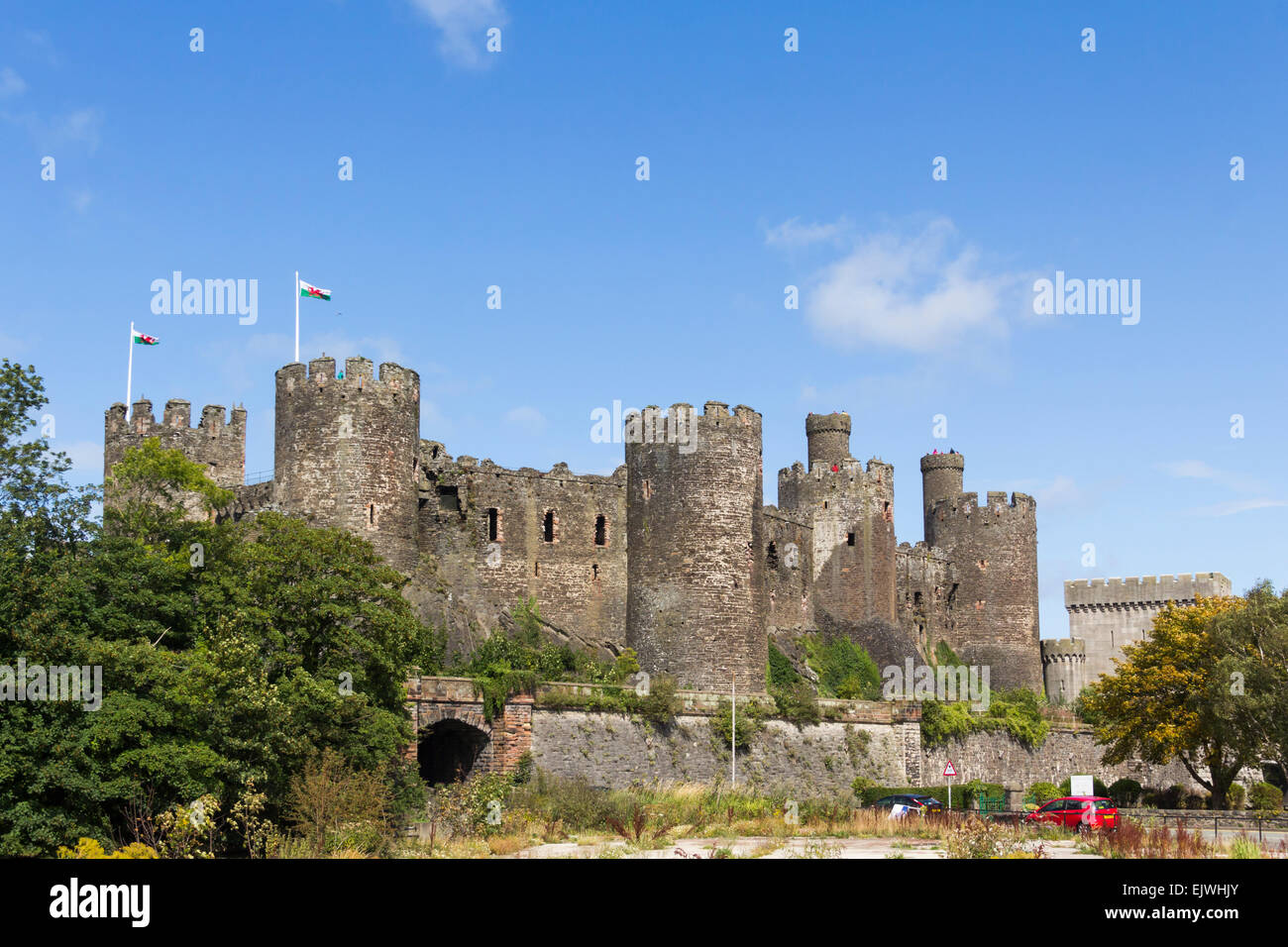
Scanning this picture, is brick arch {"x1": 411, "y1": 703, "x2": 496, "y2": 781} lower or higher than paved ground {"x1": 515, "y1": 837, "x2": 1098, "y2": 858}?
higher

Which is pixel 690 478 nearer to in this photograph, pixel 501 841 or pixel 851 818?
pixel 851 818

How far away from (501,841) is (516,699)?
1189cm

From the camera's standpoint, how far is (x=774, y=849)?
832 inches

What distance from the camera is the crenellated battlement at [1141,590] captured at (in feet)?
225

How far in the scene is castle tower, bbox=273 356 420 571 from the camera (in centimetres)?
3997

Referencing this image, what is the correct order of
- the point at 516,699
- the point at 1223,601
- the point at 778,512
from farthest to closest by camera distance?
the point at 778,512 → the point at 1223,601 → the point at 516,699

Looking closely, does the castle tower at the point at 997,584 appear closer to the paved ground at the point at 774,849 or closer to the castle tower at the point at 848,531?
the castle tower at the point at 848,531

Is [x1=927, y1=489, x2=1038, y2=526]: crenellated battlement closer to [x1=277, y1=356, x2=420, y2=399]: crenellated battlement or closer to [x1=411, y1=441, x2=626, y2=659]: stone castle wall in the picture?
[x1=411, y1=441, x2=626, y2=659]: stone castle wall

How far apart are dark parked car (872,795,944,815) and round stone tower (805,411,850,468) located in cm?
2441

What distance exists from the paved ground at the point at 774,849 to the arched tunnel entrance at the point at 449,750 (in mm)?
10999

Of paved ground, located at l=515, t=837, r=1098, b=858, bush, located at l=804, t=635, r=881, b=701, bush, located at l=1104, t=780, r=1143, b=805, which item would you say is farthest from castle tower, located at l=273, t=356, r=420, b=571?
bush, located at l=1104, t=780, r=1143, b=805

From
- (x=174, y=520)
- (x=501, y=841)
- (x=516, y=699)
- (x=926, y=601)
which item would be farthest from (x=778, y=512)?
(x=501, y=841)

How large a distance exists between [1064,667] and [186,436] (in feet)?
140

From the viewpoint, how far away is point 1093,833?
80.2ft
